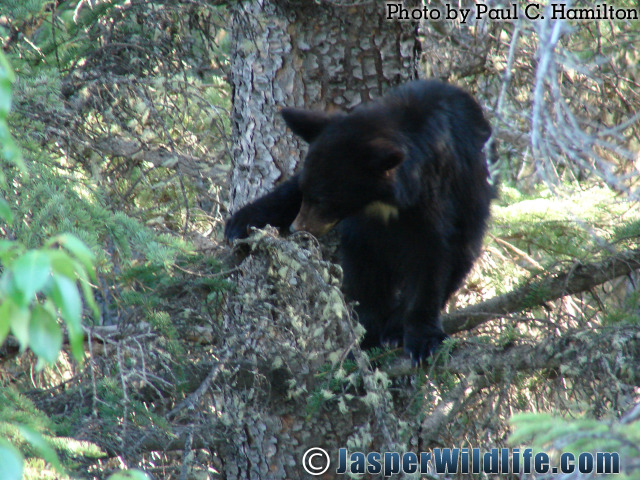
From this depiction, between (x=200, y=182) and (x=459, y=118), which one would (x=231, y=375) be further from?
(x=200, y=182)

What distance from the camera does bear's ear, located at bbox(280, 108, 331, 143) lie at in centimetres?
361

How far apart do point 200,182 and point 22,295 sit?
4396mm

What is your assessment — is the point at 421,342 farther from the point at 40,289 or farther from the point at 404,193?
the point at 40,289

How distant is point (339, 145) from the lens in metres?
3.61

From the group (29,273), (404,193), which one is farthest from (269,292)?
(29,273)

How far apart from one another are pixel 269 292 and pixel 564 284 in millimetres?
1597

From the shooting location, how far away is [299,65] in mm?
4098

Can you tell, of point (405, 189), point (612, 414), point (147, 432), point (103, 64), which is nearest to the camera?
point (612, 414)

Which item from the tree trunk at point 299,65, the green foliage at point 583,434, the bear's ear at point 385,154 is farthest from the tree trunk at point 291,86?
the green foliage at point 583,434

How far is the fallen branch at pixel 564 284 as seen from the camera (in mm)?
3320

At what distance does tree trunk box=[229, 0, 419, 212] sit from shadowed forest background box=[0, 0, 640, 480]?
1 cm

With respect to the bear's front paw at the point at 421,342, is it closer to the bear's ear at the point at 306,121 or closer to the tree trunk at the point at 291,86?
the tree trunk at the point at 291,86

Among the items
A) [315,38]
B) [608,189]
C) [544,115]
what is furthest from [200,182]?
[544,115]

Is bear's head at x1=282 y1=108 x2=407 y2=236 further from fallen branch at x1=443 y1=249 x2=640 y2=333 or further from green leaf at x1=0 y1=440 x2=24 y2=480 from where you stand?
green leaf at x1=0 y1=440 x2=24 y2=480
